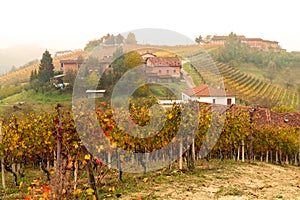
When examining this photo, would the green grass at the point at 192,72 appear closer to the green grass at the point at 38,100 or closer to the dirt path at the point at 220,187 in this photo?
the dirt path at the point at 220,187

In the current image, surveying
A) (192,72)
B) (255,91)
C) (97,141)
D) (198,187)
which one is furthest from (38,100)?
(198,187)

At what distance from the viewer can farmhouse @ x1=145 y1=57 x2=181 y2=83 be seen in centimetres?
2169

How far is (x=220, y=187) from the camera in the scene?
1022cm

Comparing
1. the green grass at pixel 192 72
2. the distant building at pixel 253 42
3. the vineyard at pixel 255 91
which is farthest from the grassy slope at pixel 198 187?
the distant building at pixel 253 42

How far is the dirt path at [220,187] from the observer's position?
9.12m

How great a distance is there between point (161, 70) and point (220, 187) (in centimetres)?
1418

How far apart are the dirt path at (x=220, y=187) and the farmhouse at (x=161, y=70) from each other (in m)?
9.51

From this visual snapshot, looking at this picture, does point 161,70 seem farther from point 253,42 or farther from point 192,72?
point 253,42

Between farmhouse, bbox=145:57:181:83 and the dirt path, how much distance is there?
9511 mm

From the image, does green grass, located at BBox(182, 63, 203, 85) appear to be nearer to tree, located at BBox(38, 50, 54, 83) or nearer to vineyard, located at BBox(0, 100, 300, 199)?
vineyard, located at BBox(0, 100, 300, 199)

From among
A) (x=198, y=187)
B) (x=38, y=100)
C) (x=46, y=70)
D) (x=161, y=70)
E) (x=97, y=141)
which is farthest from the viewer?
(x=46, y=70)

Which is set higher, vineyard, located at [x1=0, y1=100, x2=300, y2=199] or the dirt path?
vineyard, located at [x1=0, y1=100, x2=300, y2=199]

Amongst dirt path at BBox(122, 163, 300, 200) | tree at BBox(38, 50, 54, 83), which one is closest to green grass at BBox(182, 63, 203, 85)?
dirt path at BBox(122, 163, 300, 200)

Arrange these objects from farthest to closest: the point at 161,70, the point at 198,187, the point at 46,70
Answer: the point at 46,70, the point at 161,70, the point at 198,187
